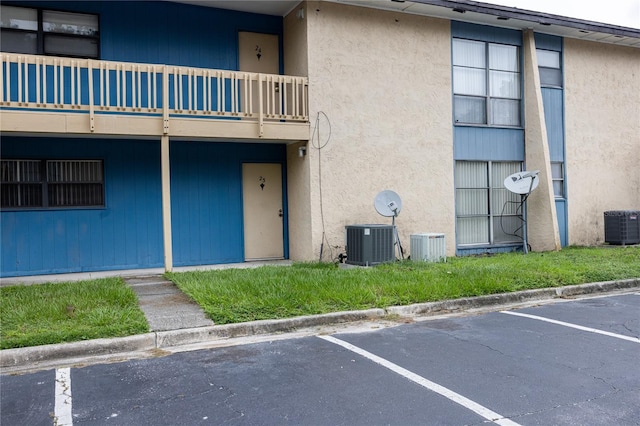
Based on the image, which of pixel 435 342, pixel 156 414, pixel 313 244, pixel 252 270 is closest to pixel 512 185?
pixel 313 244

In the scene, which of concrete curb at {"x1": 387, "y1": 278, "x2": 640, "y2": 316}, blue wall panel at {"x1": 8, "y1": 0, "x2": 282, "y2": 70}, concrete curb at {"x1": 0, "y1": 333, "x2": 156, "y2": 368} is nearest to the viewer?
concrete curb at {"x1": 0, "y1": 333, "x2": 156, "y2": 368}

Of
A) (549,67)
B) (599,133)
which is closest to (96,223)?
(549,67)

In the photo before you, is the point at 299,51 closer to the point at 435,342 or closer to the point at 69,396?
the point at 435,342

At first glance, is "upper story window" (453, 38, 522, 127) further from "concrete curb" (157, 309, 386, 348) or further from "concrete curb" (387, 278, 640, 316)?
"concrete curb" (157, 309, 386, 348)

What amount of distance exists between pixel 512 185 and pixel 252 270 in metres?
6.77

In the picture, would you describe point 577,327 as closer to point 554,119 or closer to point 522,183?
point 522,183

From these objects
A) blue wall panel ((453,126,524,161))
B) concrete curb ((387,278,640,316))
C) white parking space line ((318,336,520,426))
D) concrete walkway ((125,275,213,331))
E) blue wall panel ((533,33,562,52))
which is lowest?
white parking space line ((318,336,520,426))

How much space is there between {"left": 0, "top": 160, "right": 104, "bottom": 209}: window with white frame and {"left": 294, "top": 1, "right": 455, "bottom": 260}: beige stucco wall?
4235mm

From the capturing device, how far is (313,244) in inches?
453

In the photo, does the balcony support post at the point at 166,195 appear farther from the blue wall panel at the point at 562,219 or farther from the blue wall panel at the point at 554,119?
the blue wall panel at the point at 562,219

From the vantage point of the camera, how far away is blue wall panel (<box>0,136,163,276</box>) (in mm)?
10484

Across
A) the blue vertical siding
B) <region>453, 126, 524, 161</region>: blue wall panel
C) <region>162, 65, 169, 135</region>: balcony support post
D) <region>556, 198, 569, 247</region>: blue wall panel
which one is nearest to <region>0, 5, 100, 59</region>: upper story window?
<region>162, 65, 169, 135</region>: balcony support post

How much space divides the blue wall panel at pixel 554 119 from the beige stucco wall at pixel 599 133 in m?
0.20

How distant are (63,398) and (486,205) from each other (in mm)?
11236
